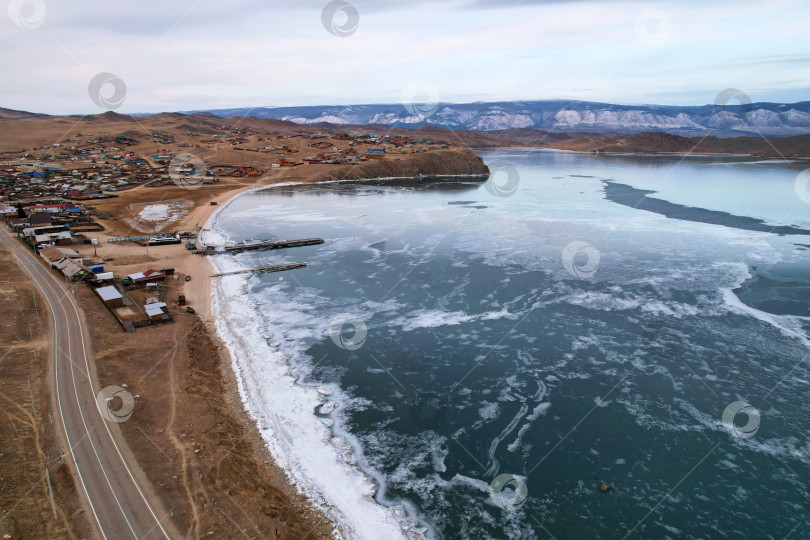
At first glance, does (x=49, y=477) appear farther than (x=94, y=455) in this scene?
No

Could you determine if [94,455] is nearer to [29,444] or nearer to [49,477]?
[49,477]

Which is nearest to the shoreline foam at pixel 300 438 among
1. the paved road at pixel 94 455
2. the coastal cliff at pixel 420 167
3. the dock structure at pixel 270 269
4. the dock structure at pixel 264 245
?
the paved road at pixel 94 455

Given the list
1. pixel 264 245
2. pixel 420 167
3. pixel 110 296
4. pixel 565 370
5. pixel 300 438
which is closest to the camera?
pixel 300 438

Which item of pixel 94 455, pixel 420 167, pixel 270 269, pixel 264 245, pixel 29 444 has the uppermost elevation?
pixel 420 167

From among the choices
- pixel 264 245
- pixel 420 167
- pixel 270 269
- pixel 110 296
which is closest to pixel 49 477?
pixel 110 296

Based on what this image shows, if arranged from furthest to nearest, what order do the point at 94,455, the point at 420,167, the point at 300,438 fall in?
the point at 420,167 → the point at 300,438 → the point at 94,455

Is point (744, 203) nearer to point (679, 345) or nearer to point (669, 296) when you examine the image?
point (669, 296)

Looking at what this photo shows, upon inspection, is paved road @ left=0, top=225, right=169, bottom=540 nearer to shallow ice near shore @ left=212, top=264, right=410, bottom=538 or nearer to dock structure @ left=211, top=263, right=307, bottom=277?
shallow ice near shore @ left=212, top=264, right=410, bottom=538

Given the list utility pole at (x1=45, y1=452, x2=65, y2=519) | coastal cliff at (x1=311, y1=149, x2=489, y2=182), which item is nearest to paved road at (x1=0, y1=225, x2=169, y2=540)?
utility pole at (x1=45, y1=452, x2=65, y2=519)
